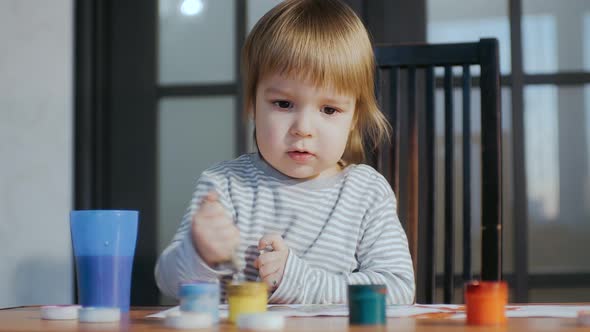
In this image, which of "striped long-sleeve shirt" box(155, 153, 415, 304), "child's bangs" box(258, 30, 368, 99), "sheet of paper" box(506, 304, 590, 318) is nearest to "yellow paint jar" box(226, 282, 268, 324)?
"sheet of paper" box(506, 304, 590, 318)

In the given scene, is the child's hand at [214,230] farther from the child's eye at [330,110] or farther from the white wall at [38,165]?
the white wall at [38,165]

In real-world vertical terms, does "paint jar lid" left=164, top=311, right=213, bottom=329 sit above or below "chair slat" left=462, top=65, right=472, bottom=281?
below

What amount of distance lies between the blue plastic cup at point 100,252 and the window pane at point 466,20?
52.3 inches

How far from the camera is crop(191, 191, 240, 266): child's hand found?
75 cm

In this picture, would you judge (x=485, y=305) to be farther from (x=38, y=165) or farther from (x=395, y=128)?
(x=38, y=165)

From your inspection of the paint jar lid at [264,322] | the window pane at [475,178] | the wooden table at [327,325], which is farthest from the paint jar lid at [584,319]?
the window pane at [475,178]

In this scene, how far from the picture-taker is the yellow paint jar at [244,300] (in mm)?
722

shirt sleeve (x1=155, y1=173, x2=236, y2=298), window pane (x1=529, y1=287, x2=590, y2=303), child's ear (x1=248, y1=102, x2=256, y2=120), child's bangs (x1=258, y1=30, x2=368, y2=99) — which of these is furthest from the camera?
window pane (x1=529, y1=287, x2=590, y2=303)

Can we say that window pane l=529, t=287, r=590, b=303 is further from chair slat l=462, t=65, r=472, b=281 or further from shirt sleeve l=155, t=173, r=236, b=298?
shirt sleeve l=155, t=173, r=236, b=298

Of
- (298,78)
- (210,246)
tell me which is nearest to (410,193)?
(298,78)

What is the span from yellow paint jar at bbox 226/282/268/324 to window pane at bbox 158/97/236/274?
1.29 meters

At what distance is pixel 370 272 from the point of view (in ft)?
3.64

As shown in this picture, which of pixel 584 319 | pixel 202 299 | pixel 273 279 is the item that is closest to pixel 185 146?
pixel 273 279

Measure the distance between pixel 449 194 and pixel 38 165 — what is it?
113 cm
